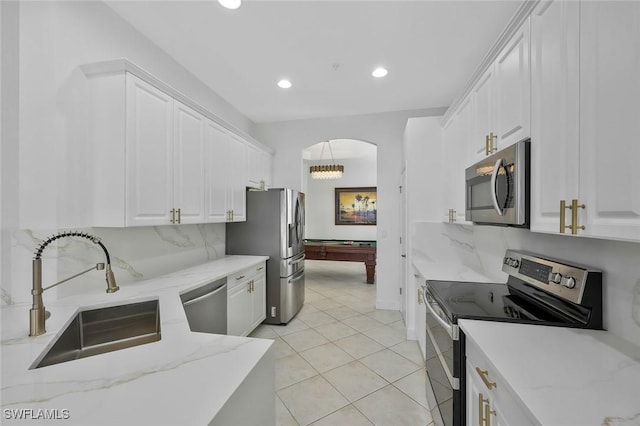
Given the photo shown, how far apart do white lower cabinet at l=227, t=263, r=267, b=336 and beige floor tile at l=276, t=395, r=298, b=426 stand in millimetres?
861

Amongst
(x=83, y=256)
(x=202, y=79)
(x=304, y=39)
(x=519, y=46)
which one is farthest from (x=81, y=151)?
(x=519, y=46)

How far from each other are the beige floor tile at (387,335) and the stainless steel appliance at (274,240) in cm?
107

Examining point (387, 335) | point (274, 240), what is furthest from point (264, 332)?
point (387, 335)

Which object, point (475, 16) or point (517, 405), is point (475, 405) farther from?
point (475, 16)

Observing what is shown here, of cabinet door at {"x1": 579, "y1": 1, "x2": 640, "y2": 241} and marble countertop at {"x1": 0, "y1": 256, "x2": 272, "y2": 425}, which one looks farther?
cabinet door at {"x1": 579, "y1": 1, "x2": 640, "y2": 241}

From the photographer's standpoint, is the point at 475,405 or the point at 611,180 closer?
the point at 611,180

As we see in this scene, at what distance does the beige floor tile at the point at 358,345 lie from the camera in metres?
2.77

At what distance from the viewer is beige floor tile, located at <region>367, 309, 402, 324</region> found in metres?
3.58

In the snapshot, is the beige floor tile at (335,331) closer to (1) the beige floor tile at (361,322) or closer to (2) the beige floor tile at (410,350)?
(1) the beige floor tile at (361,322)

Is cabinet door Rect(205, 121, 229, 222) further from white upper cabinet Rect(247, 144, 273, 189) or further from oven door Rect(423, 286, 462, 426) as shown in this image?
oven door Rect(423, 286, 462, 426)

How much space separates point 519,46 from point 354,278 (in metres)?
5.09

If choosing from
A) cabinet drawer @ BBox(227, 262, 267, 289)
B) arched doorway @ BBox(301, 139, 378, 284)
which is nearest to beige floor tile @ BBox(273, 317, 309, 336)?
cabinet drawer @ BBox(227, 262, 267, 289)

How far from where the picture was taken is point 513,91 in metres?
1.47

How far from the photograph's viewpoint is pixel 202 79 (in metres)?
3.06
